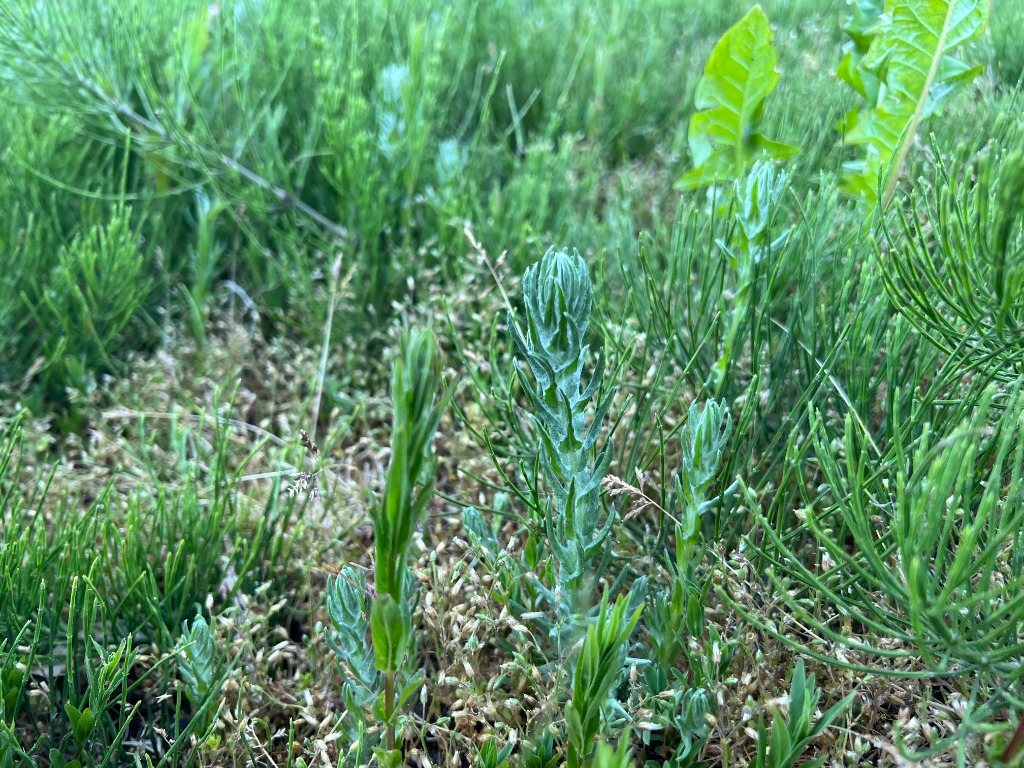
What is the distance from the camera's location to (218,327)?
7.57ft

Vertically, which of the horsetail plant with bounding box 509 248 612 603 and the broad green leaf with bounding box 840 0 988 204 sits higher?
the broad green leaf with bounding box 840 0 988 204

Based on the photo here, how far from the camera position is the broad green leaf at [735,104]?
1.63 m

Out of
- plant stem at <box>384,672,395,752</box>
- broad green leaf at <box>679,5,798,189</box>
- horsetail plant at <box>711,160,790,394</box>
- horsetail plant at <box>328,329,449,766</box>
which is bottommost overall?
plant stem at <box>384,672,395,752</box>

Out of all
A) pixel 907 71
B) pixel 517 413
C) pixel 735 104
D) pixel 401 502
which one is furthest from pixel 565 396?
pixel 907 71

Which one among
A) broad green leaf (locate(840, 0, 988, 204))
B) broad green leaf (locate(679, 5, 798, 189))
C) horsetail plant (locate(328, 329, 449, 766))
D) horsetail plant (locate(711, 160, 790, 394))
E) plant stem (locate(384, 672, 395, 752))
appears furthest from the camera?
broad green leaf (locate(679, 5, 798, 189))

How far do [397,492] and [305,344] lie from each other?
1.53 meters

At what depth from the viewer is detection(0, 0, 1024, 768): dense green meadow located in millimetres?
947

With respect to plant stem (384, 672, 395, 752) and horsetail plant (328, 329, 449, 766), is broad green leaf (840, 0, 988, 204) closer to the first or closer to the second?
horsetail plant (328, 329, 449, 766)

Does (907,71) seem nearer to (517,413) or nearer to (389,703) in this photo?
(517,413)

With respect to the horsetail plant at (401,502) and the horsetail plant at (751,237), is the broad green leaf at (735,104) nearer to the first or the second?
the horsetail plant at (751,237)

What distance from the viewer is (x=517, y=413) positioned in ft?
5.63

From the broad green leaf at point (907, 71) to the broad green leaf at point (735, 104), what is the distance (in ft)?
0.66

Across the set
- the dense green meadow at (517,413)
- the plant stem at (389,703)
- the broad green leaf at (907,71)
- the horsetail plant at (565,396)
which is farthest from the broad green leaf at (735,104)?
the plant stem at (389,703)

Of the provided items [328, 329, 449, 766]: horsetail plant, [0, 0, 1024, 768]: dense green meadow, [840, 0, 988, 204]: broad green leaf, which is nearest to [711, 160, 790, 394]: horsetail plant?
[0, 0, 1024, 768]: dense green meadow
